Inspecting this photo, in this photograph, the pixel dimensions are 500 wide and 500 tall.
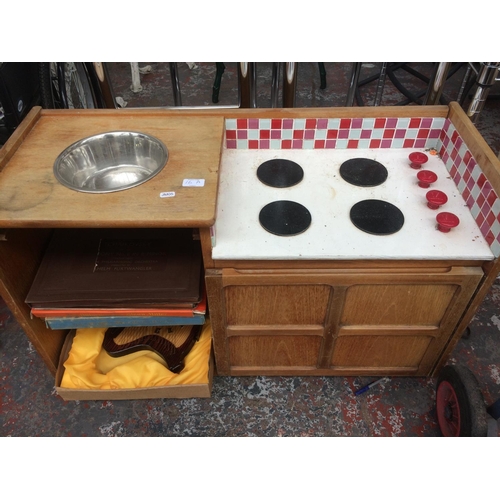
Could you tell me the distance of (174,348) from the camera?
1526mm

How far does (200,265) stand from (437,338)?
0.85 meters

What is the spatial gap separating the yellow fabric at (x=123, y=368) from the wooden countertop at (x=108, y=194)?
692 millimetres

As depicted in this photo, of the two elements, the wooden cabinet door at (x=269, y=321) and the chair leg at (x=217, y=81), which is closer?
the wooden cabinet door at (x=269, y=321)

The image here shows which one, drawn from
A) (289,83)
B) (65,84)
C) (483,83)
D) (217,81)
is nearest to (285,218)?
(289,83)

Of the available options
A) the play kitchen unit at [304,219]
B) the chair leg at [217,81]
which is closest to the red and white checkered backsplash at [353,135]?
the play kitchen unit at [304,219]

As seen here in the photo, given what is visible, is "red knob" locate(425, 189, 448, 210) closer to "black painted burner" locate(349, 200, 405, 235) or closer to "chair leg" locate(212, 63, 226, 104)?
"black painted burner" locate(349, 200, 405, 235)

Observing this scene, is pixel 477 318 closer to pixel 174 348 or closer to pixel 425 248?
pixel 425 248

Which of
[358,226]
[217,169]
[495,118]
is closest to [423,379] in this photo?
[358,226]

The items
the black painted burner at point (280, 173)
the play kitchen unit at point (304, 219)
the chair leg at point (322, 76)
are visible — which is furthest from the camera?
the chair leg at point (322, 76)

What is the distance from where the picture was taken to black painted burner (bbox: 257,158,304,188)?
137 cm

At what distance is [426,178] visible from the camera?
1.33 m

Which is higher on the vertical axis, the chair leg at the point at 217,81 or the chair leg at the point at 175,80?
the chair leg at the point at 175,80

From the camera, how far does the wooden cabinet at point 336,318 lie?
1174mm

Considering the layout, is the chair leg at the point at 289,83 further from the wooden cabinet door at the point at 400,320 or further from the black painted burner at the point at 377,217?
the wooden cabinet door at the point at 400,320
